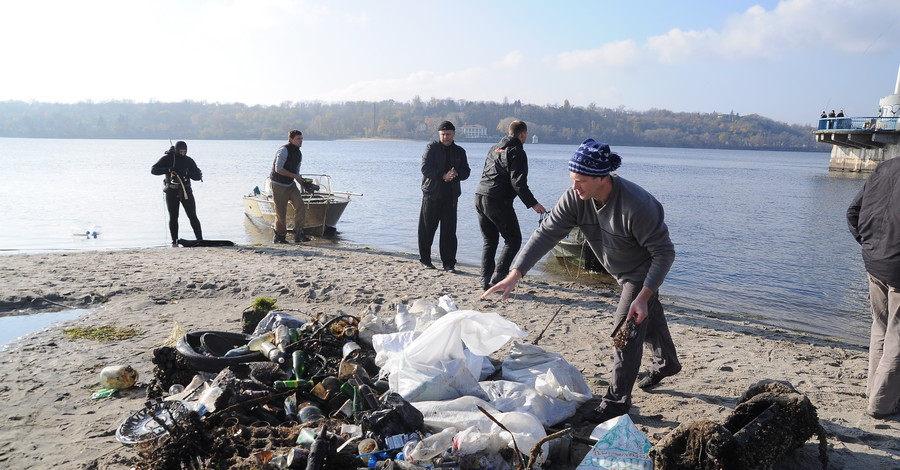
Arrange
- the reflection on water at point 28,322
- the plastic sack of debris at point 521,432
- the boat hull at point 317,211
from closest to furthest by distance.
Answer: the plastic sack of debris at point 521,432 < the reflection on water at point 28,322 < the boat hull at point 317,211

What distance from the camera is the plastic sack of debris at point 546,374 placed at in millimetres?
4004

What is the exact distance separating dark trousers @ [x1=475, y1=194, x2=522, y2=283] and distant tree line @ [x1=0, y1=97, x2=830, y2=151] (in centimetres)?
9140

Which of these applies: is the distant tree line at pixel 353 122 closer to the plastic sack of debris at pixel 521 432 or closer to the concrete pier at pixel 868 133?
the concrete pier at pixel 868 133

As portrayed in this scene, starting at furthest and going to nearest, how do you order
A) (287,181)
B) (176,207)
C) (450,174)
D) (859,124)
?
(859,124), (287,181), (176,207), (450,174)

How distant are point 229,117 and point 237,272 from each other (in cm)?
11472

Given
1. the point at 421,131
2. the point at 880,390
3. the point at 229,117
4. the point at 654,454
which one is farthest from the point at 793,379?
the point at 229,117

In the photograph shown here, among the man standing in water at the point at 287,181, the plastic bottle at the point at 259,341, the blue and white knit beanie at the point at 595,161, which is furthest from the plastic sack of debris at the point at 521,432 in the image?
the man standing in water at the point at 287,181

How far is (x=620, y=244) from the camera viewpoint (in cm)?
375

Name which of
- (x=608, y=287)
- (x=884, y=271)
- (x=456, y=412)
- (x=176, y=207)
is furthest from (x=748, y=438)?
(x=176, y=207)

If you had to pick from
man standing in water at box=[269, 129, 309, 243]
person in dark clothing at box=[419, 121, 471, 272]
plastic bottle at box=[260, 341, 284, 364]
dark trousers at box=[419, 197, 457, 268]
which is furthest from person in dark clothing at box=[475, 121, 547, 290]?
man standing in water at box=[269, 129, 309, 243]

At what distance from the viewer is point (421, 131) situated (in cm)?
10825

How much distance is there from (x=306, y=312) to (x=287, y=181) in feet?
17.7

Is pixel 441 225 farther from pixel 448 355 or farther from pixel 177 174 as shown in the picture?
pixel 177 174

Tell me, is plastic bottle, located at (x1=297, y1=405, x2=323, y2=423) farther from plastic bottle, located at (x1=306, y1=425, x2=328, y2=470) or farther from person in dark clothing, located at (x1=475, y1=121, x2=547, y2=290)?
person in dark clothing, located at (x1=475, y1=121, x2=547, y2=290)
